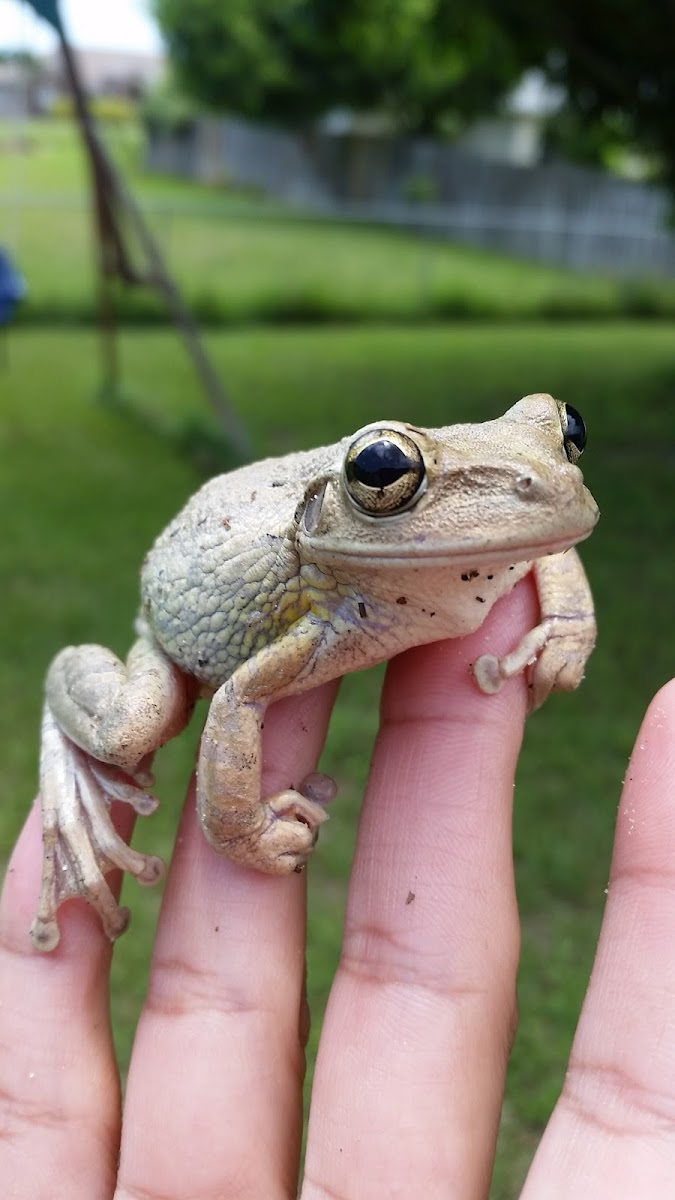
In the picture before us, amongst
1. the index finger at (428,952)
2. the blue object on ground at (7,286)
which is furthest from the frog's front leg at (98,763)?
the blue object on ground at (7,286)

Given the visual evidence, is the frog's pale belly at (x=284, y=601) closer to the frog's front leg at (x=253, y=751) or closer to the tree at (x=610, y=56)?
the frog's front leg at (x=253, y=751)

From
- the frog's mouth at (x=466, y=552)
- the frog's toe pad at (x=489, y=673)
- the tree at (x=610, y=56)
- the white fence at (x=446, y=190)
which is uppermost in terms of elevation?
the tree at (x=610, y=56)

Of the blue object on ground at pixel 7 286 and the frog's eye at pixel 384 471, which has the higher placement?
the frog's eye at pixel 384 471

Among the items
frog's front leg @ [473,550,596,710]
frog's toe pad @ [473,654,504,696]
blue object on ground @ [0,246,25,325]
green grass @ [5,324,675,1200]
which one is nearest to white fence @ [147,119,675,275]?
green grass @ [5,324,675,1200]

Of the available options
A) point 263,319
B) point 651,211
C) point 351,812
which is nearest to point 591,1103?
point 351,812

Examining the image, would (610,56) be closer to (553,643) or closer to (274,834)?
(553,643)

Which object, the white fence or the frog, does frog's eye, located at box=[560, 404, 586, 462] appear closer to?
the frog
